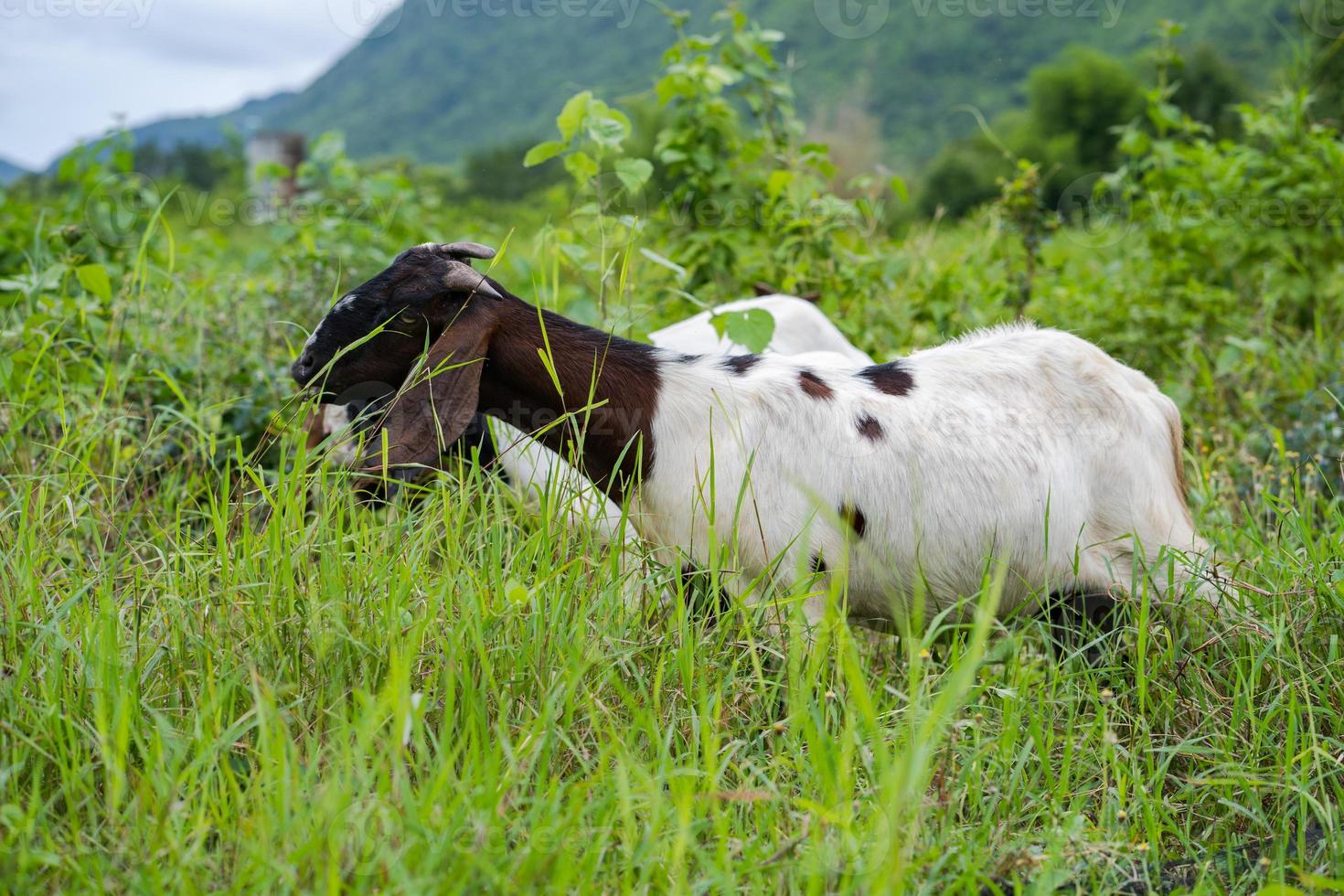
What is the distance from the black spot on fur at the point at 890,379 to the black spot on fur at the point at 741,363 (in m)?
0.28

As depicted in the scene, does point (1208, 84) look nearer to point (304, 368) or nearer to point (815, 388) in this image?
point (815, 388)

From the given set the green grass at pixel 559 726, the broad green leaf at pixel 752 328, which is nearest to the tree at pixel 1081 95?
the broad green leaf at pixel 752 328

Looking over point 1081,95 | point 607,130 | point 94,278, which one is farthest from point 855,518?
point 1081,95

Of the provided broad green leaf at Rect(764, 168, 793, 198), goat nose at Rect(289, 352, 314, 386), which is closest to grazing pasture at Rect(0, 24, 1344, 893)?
goat nose at Rect(289, 352, 314, 386)

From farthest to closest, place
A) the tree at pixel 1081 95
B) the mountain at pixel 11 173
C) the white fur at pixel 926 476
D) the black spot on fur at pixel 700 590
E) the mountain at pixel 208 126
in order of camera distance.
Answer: the tree at pixel 1081 95, the mountain at pixel 11 173, the mountain at pixel 208 126, the white fur at pixel 926 476, the black spot on fur at pixel 700 590

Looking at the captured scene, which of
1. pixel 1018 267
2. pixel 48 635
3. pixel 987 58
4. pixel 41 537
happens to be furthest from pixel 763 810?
pixel 987 58

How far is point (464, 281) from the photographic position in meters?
2.83

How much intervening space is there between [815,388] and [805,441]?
169mm

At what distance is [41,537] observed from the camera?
2.76 m

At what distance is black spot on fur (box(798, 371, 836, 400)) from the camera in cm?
→ 288

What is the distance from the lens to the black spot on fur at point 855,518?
2.79 metres

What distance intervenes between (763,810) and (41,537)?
6.21 ft

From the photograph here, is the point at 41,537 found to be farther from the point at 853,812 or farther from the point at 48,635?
the point at 853,812

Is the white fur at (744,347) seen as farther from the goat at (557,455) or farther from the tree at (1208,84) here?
the tree at (1208,84)
